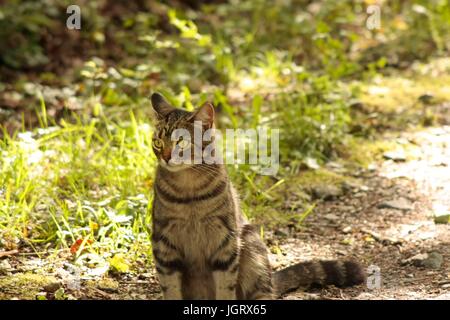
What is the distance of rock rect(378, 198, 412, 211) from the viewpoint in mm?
4535

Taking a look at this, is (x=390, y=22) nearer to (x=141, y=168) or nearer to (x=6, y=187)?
(x=141, y=168)

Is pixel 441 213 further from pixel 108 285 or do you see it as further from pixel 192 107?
pixel 108 285

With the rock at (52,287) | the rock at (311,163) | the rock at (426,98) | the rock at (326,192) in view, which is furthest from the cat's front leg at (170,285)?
the rock at (426,98)

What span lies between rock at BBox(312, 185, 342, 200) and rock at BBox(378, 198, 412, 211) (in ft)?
0.98

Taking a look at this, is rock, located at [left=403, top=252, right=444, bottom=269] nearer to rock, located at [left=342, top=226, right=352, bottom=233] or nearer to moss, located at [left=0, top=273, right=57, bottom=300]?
rock, located at [left=342, top=226, right=352, bottom=233]

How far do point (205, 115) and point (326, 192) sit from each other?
1.72 meters

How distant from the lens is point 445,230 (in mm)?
4172

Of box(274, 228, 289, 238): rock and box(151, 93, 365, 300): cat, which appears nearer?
box(151, 93, 365, 300): cat

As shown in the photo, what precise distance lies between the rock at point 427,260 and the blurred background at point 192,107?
22cm

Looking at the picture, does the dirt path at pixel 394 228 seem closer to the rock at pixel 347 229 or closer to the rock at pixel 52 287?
the rock at pixel 347 229

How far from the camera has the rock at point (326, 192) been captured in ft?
15.6

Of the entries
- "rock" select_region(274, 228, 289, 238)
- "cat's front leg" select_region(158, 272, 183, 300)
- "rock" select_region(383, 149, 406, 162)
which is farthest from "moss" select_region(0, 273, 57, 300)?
"rock" select_region(383, 149, 406, 162)

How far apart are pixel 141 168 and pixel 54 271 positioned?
1060 millimetres
